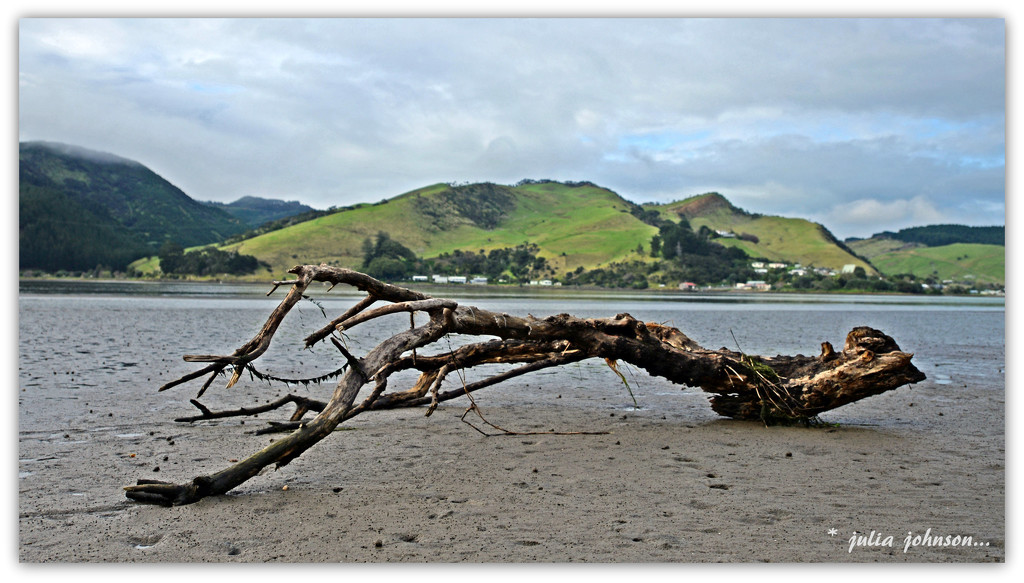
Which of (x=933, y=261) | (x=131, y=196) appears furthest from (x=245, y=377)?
(x=933, y=261)

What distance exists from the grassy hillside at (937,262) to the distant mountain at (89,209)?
2908 inches

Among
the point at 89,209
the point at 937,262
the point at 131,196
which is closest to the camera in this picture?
the point at 89,209

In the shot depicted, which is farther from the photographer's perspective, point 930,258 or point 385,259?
point 385,259

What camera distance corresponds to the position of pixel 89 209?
62875mm

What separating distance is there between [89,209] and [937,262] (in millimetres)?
131959

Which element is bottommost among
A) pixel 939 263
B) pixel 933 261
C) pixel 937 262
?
pixel 939 263

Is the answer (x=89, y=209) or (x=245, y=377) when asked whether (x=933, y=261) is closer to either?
(x=89, y=209)

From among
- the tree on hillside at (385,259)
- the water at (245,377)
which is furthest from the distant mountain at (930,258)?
the tree on hillside at (385,259)

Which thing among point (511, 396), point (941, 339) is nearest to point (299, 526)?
point (511, 396)

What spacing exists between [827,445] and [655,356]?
9.18 ft

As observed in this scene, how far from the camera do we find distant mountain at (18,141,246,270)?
49.9 ft

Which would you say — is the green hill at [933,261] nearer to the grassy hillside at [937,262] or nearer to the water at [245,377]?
the grassy hillside at [937,262]

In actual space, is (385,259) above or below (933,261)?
above

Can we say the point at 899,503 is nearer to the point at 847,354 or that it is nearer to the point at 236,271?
the point at 847,354
